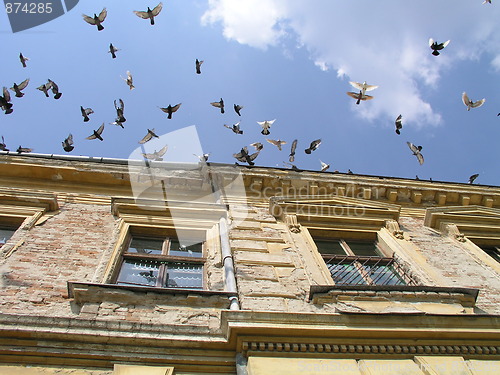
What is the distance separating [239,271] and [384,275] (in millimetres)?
2719

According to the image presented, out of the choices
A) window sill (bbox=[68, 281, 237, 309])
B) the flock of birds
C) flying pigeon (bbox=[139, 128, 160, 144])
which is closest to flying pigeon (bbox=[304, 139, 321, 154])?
the flock of birds

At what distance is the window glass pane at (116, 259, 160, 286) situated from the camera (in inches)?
256

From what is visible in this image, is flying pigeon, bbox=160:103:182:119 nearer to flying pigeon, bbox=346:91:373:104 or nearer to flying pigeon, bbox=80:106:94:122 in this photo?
flying pigeon, bbox=80:106:94:122

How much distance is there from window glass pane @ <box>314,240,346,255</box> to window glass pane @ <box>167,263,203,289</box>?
2.50 metres

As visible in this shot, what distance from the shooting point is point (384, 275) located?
7.60m

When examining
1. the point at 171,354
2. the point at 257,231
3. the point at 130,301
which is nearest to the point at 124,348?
the point at 171,354

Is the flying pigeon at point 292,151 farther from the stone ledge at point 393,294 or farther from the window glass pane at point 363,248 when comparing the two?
the stone ledge at point 393,294

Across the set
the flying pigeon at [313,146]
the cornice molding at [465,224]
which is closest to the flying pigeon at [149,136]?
the flying pigeon at [313,146]

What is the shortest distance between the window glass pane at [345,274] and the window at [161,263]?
2.20 meters

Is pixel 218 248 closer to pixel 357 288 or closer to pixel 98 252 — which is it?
pixel 98 252

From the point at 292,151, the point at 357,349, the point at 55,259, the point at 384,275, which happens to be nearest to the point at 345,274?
the point at 384,275

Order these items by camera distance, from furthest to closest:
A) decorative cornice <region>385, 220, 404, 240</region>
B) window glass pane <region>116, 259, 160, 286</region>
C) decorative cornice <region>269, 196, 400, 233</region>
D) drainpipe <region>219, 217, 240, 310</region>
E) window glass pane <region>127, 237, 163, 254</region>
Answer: decorative cornice <region>269, 196, 400, 233</region> < decorative cornice <region>385, 220, 404, 240</region> < window glass pane <region>127, 237, 163, 254</region> < window glass pane <region>116, 259, 160, 286</region> < drainpipe <region>219, 217, 240, 310</region>

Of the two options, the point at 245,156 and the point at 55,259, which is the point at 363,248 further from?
the point at 55,259

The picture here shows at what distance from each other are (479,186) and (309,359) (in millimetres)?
8493
